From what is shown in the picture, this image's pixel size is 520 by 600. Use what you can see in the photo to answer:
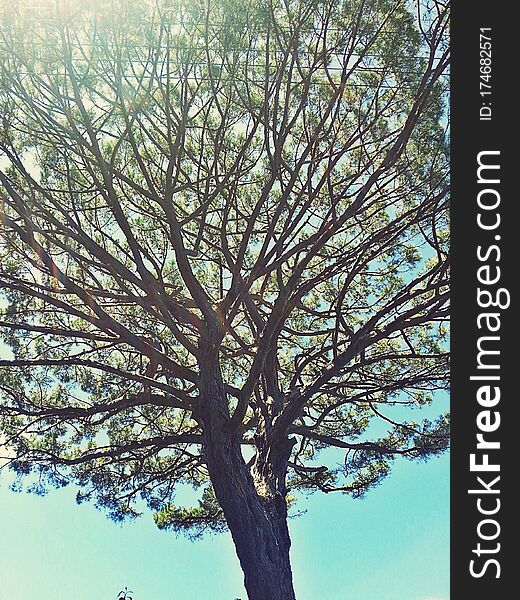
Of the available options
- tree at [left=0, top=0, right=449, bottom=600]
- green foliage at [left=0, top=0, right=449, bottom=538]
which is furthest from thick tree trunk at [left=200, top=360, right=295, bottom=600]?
green foliage at [left=0, top=0, right=449, bottom=538]

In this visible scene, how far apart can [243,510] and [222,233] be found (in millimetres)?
1245

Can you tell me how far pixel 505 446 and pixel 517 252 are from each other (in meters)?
0.59

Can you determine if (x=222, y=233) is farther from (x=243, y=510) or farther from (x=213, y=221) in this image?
(x=243, y=510)

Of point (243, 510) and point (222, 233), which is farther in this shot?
point (222, 233)

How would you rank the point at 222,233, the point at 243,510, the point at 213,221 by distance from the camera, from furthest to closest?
1. the point at 213,221
2. the point at 222,233
3. the point at 243,510

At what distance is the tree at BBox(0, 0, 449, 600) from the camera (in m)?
3.19

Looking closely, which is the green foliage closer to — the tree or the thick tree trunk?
the tree

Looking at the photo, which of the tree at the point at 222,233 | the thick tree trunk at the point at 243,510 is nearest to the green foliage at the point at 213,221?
the tree at the point at 222,233

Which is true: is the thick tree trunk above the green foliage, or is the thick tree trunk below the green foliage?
below

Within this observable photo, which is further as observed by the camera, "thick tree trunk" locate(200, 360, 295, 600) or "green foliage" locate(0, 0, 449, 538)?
"green foliage" locate(0, 0, 449, 538)

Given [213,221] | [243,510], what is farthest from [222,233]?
[243,510]

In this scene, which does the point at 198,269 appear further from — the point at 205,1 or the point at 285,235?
the point at 205,1

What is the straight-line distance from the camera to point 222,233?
3316mm

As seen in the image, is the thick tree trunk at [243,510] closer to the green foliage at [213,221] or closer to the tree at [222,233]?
the tree at [222,233]
